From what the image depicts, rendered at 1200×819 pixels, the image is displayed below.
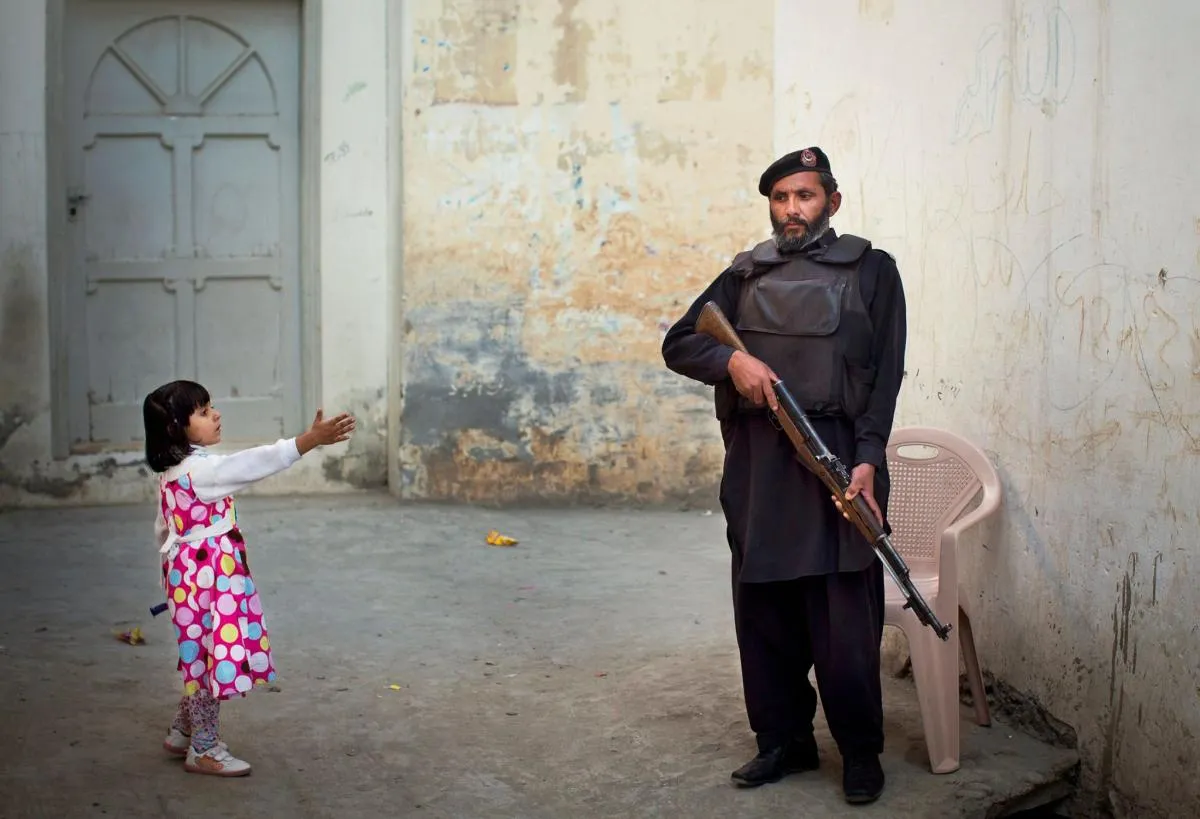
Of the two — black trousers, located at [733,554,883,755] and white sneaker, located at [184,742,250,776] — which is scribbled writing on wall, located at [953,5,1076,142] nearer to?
black trousers, located at [733,554,883,755]

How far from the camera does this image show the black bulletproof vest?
14.9 ft

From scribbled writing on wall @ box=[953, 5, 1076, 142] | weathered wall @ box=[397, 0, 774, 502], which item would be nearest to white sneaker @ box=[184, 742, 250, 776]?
scribbled writing on wall @ box=[953, 5, 1076, 142]

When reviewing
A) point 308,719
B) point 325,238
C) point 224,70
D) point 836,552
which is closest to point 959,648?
point 836,552

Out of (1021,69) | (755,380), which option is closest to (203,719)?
(755,380)

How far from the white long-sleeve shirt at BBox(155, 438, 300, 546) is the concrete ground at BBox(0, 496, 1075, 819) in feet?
2.79

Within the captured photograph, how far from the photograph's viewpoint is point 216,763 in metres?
4.75

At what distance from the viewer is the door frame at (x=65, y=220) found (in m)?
8.65

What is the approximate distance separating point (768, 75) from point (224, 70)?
2.94 meters

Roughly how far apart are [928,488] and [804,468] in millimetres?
985

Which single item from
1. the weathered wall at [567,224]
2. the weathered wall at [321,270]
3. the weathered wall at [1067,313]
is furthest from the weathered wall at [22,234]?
the weathered wall at [1067,313]

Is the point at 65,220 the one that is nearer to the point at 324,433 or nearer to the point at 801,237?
the point at 324,433

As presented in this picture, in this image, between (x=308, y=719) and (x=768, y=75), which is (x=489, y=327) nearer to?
(x=768, y=75)

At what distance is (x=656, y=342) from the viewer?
900 centimetres

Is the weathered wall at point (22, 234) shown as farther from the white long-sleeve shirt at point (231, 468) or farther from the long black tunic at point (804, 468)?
the long black tunic at point (804, 468)
